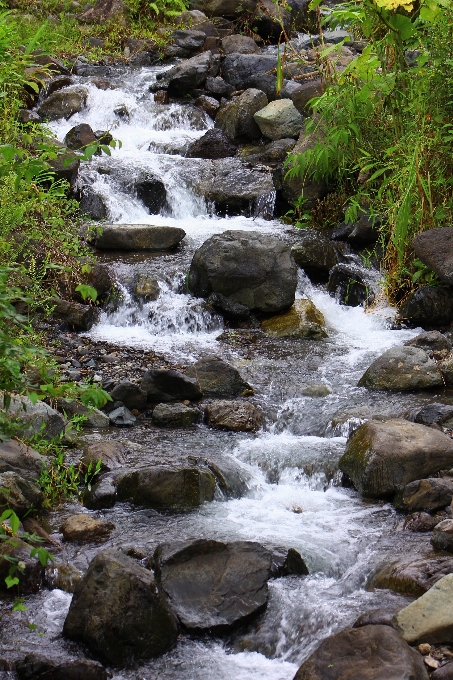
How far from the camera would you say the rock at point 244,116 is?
1321cm

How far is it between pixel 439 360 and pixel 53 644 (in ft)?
15.1

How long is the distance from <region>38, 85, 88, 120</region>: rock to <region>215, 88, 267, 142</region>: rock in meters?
2.46

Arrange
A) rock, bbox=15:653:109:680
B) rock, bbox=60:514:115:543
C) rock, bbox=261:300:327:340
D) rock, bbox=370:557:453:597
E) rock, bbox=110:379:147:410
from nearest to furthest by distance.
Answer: rock, bbox=15:653:109:680 → rock, bbox=370:557:453:597 → rock, bbox=60:514:115:543 → rock, bbox=110:379:147:410 → rock, bbox=261:300:327:340

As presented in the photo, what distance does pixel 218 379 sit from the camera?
6.95 meters

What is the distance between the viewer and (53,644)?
3.75 meters

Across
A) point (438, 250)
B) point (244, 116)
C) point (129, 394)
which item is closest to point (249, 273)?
point (438, 250)

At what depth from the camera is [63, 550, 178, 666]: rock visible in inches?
144

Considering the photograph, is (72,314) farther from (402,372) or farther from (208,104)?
(208,104)

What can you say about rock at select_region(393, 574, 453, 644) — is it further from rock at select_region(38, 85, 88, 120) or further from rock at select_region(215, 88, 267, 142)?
rock at select_region(38, 85, 88, 120)

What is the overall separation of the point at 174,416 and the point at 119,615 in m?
2.79

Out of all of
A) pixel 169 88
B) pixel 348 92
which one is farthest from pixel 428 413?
Result: pixel 169 88

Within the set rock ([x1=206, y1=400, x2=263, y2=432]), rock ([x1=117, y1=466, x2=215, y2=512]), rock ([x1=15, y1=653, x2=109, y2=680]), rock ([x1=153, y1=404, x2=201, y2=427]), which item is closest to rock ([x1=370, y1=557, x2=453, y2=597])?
rock ([x1=117, y1=466, x2=215, y2=512])

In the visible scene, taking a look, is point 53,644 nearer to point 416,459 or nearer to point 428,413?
point 416,459

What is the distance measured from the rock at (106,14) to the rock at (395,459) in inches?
552
